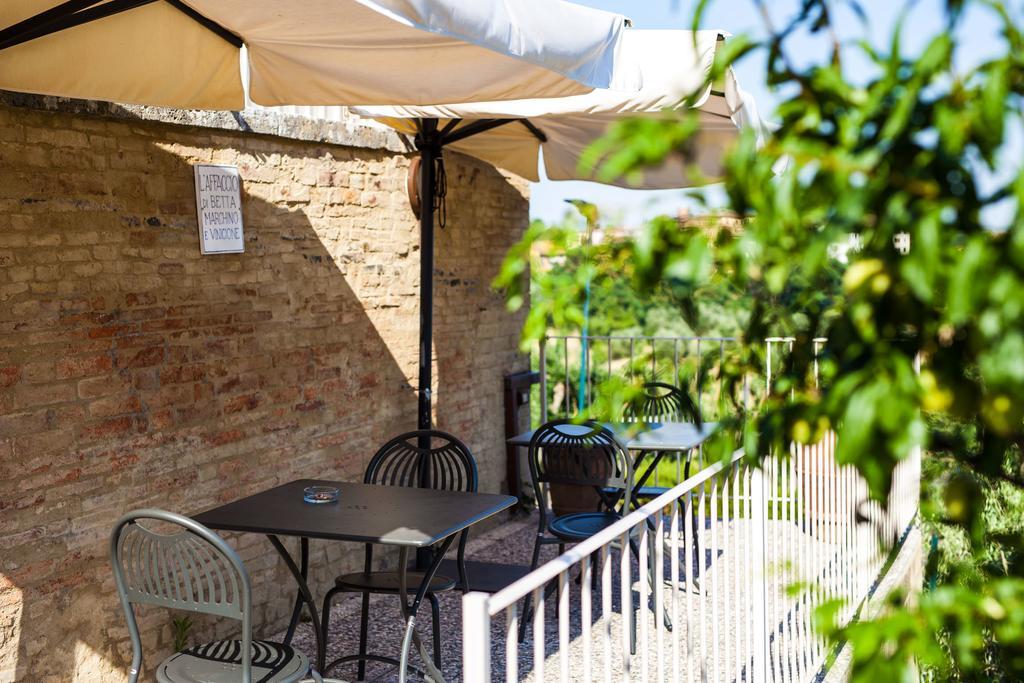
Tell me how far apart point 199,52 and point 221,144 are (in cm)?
90

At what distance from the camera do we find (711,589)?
4840mm

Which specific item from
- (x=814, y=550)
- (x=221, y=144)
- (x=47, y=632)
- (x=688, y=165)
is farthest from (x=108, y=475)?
(x=688, y=165)

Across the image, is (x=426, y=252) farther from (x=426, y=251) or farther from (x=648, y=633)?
(x=648, y=633)

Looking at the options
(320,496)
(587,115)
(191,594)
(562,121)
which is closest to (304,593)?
(320,496)

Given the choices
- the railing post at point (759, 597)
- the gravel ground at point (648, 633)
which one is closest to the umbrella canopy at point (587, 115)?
the railing post at point (759, 597)

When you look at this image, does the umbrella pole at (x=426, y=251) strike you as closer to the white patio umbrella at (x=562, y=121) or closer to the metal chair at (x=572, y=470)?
the white patio umbrella at (x=562, y=121)

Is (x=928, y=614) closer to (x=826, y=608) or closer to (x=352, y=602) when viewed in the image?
(x=826, y=608)

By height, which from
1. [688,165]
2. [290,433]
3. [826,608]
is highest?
[688,165]

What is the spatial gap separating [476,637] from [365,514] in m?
1.87

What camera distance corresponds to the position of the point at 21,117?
148 inches

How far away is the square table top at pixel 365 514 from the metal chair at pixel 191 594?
37cm

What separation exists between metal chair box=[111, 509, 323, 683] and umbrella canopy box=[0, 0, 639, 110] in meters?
1.48

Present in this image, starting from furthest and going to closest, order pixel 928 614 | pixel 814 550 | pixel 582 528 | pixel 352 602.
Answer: pixel 352 602 → pixel 582 528 → pixel 814 550 → pixel 928 614

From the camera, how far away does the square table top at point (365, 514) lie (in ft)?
11.5
